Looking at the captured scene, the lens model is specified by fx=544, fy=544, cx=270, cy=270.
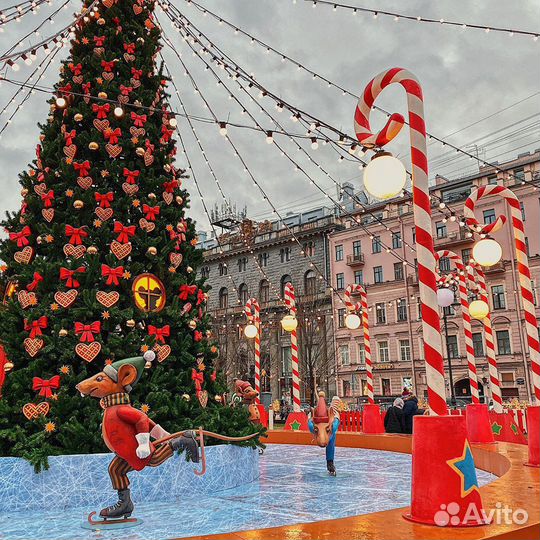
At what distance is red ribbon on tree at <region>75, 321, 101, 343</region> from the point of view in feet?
22.4

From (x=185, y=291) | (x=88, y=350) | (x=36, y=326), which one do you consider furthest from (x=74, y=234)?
(x=185, y=291)

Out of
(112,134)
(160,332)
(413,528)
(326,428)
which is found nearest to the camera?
(413,528)

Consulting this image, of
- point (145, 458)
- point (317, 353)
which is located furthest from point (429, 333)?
point (317, 353)

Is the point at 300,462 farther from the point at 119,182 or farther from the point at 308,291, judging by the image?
the point at 308,291

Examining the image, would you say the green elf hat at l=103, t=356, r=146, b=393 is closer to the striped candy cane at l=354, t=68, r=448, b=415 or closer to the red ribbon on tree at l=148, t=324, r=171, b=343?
the red ribbon on tree at l=148, t=324, r=171, b=343

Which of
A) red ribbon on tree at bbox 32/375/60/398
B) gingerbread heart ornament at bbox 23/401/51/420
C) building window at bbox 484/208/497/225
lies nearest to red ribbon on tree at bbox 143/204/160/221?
red ribbon on tree at bbox 32/375/60/398

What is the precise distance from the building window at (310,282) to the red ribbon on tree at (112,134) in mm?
39295

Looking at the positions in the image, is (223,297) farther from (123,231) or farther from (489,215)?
(123,231)

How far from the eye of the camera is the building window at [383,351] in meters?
42.7

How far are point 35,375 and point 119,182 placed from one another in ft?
9.37

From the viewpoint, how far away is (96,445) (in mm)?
6520

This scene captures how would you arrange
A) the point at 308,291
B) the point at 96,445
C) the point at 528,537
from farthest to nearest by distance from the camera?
1. the point at 308,291
2. the point at 96,445
3. the point at 528,537

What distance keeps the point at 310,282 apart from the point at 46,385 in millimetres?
41592

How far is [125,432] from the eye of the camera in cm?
521
